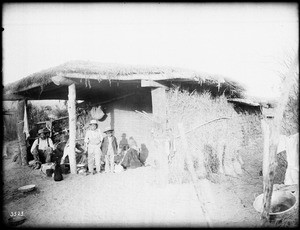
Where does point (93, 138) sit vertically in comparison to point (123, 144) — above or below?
above

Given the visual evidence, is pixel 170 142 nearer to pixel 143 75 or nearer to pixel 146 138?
pixel 143 75

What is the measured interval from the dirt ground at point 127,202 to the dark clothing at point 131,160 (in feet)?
3.07

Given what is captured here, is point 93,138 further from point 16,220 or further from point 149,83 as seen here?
point 16,220

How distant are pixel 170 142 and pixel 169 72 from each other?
6.12 ft

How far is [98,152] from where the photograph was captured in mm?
7262

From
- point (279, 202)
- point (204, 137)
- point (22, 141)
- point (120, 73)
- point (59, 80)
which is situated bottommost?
point (279, 202)

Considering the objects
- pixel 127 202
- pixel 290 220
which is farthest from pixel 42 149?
pixel 290 220

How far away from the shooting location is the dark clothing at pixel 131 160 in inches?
313

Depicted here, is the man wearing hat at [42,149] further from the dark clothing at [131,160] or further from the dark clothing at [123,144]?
the dark clothing at [131,160]

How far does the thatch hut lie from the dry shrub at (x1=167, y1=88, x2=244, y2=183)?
40cm

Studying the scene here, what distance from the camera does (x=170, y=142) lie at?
6.11 meters

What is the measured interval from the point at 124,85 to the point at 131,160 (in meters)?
2.66

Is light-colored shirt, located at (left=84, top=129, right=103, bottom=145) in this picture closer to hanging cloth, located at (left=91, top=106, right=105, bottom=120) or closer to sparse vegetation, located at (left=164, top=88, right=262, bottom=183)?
sparse vegetation, located at (left=164, top=88, right=262, bottom=183)

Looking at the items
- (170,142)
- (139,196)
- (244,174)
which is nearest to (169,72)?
(170,142)
